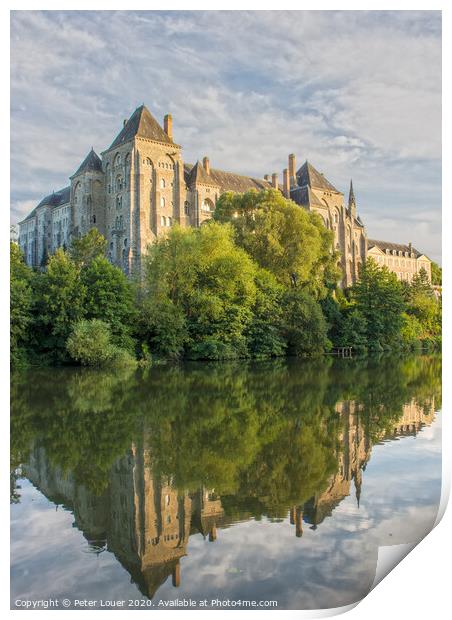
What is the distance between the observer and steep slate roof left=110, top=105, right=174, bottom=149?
5119 cm

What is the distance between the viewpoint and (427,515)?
6.00m

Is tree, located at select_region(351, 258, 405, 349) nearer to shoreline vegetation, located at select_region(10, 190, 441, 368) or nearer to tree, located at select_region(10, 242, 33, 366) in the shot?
shoreline vegetation, located at select_region(10, 190, 441, 368)

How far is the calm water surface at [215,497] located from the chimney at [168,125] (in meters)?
43.6

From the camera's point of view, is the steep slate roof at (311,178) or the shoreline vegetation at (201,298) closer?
the shoreline vegetation at (201,298)

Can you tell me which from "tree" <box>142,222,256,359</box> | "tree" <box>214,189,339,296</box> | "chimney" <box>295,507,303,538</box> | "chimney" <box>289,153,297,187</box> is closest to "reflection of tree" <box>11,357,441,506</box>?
"chimney" <box>295,507,303,538</box>

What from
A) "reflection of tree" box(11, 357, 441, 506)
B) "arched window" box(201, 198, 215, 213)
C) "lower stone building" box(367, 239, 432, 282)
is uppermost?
"arched window" box(201, 198, 215, 213)

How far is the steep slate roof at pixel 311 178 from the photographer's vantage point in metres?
67.5

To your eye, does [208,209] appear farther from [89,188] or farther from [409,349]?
[409,349]

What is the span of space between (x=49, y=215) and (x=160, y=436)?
5662cm

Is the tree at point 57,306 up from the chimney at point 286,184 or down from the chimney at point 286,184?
down

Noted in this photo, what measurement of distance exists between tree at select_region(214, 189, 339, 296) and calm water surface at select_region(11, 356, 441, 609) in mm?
23051

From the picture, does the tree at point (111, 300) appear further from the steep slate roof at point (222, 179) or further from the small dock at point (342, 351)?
the steep slate roof at point (222, 179)

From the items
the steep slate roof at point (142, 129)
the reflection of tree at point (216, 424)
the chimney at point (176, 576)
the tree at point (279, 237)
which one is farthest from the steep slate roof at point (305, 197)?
the chimney at point (176, 576)

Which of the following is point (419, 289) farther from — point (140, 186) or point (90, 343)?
point (90, 343)
